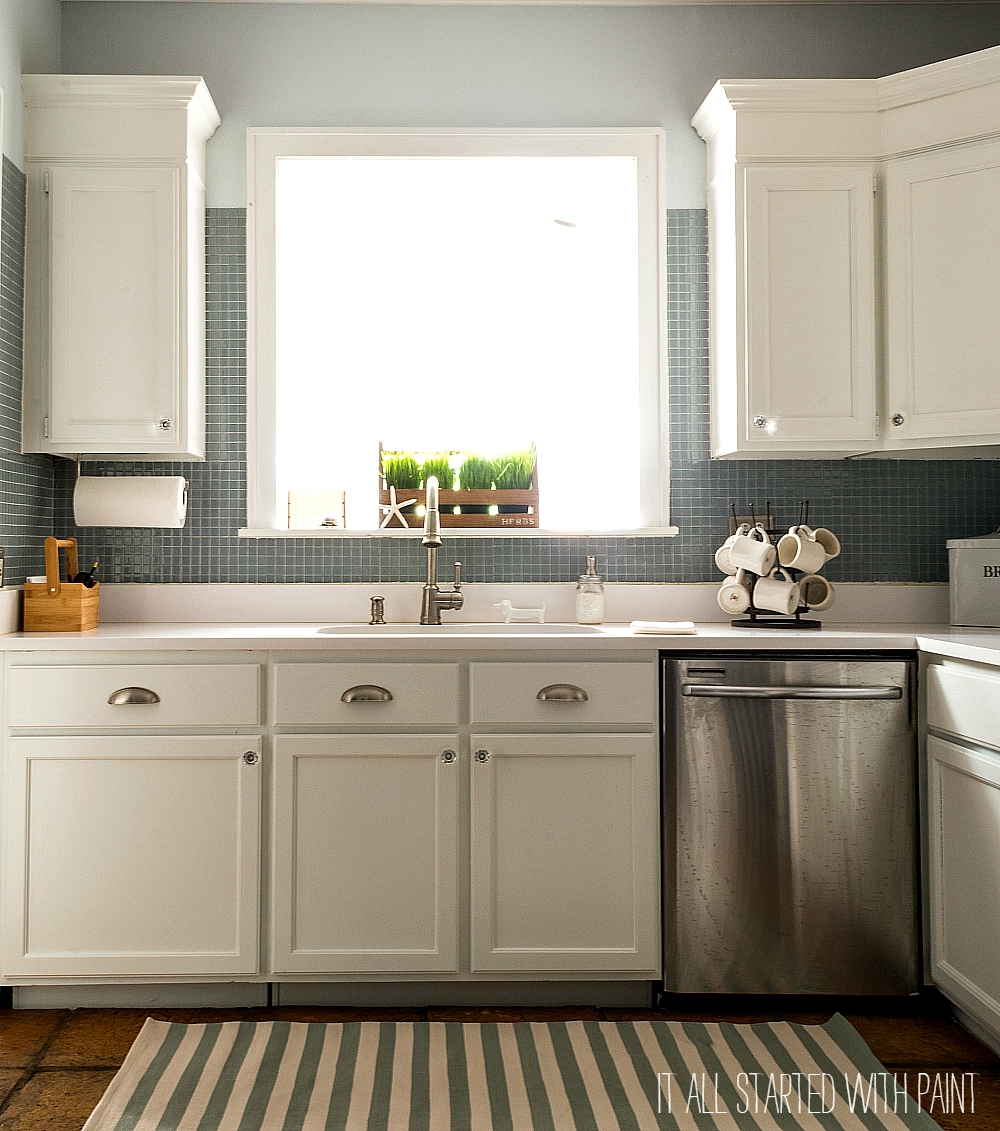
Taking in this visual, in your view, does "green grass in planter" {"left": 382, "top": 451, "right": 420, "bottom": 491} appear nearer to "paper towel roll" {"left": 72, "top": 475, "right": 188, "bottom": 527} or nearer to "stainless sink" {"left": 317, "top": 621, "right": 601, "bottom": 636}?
"stainless sink" {"left": 317, "top": 621, "right": 601, "bottom": 636}

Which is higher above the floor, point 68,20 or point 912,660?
point 68,20

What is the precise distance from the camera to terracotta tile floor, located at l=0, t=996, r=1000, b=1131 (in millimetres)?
1783

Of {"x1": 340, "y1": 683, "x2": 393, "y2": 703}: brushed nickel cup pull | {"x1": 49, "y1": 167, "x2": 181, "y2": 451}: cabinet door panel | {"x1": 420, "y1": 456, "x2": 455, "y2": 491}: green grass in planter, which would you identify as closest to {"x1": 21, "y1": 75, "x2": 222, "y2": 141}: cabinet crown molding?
{"x1": 49, "y1": 167, "x2": 181, "y2": 451}: cabinet door panel

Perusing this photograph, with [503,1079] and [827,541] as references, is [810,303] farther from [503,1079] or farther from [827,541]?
[503,1079]

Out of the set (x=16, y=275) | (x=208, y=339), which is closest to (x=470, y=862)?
(x=208, y=339)

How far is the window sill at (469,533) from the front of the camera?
2703 millimetres

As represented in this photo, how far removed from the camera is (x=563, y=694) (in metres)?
2.14

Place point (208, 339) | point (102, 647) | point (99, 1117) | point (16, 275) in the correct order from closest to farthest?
point (99, 1117)
point (102, 647)
point (16, 275)
point (208, 339)

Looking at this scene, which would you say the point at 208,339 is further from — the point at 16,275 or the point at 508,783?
the point at 508,783

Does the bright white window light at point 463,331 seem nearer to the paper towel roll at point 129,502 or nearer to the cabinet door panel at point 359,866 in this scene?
the paper towel roll at point 129,502

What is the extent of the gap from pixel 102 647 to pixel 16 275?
1112mm

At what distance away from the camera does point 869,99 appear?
2482 millimetres

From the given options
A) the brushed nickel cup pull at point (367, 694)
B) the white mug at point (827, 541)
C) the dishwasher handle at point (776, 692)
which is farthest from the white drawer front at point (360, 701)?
the white mug at point (827, 541)

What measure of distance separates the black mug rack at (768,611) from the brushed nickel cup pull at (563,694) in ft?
1.84
